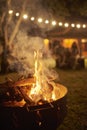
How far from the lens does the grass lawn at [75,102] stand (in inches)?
253

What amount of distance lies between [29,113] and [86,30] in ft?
67.0

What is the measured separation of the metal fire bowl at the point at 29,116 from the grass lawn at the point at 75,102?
2.66 feet

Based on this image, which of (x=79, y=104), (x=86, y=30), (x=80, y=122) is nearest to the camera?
(x=80, y=122)

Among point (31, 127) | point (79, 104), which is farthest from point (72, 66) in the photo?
point (31, 127)

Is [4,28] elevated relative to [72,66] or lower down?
elevated

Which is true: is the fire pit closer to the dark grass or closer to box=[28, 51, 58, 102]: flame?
box=[28, 51, 58, 102]: flame

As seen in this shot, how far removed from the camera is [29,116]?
5.33 m

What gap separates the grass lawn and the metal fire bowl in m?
0.81

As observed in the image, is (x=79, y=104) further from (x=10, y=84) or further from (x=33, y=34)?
(x=33, y=34)

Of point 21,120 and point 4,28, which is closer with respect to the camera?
point 21,120

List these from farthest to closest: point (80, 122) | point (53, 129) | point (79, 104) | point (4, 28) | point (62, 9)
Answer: point (62, 9) < point (4, 28) < point (79, 104) < point (80, 122) < point (53, 129)

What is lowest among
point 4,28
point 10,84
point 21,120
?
point 21,120

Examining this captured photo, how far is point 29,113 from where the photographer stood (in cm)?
530

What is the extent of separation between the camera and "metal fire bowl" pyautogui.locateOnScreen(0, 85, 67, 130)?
5312mm
